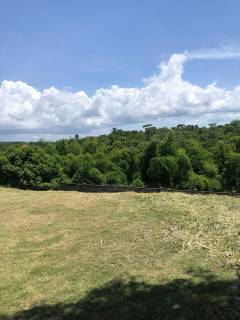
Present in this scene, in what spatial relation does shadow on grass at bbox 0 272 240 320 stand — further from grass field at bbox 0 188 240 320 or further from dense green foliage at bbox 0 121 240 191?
dense green foliage at bbox 0 121 240 191

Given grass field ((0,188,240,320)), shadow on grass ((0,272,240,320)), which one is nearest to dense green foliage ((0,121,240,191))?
grass field ((0,188,240,320))

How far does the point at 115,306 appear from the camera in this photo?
684cm

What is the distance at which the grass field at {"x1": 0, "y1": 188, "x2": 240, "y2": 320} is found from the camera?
682cm

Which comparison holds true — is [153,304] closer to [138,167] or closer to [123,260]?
[123,260]

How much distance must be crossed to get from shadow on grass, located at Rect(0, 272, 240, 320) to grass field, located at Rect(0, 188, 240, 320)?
0.01m

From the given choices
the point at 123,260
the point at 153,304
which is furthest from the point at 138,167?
the point at 153,304

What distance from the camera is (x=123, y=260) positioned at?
939 cm

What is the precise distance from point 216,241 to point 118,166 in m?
23.8

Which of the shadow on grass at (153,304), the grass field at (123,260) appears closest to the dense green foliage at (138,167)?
the grass field at (123,260)

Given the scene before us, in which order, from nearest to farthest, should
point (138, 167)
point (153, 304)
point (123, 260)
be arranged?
point (153, 304) → point (123, 260) → point (138, 167)

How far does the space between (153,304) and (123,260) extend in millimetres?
2665

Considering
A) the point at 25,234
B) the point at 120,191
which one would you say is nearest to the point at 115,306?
the point at 25,234

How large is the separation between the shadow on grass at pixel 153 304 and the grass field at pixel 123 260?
15mm

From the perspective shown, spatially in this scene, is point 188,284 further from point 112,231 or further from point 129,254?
point 112,231
